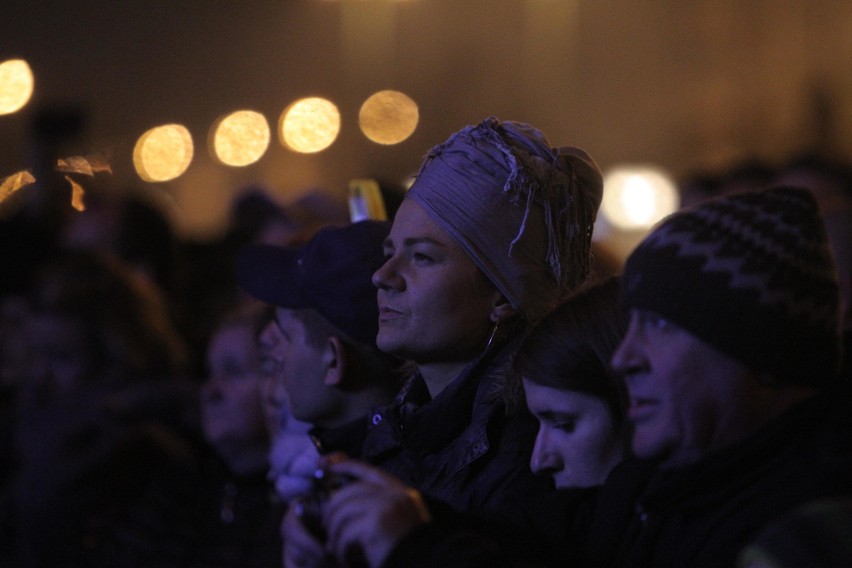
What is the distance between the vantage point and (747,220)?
1894 millimetres

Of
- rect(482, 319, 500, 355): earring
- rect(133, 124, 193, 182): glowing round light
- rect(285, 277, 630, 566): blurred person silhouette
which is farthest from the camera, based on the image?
rect(133, 124, 193, 182): glowing round light

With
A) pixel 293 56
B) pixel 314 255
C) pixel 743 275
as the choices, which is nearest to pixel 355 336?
pixel 314 255

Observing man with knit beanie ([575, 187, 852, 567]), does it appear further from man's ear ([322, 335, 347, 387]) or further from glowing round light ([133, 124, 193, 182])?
glowing round light ([133, 124, 193, 182])

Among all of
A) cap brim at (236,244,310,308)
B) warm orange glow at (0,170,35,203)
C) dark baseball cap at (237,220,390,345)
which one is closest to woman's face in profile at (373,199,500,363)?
dark baseball cap at (237,220,390,345)

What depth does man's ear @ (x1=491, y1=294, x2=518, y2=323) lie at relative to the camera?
2.50 meters

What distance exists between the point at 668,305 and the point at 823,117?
16392 millimetres

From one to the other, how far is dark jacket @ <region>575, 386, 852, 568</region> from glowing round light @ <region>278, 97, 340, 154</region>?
2.22 m

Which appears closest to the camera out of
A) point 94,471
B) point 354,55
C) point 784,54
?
point 94,471

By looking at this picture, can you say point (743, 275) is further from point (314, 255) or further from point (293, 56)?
point (293, 56)

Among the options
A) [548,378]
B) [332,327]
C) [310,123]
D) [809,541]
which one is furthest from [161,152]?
[809,541]

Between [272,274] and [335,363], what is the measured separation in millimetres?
366

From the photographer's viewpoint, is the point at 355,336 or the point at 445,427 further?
the point at 355,336

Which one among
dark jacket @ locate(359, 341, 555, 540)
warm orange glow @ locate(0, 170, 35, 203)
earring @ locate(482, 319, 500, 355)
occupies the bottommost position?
dark jacket @ locate(359, 341, 555, 540)

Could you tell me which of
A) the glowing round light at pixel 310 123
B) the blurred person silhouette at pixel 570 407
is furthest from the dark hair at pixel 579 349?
the glowing round light at pixel 310 123
